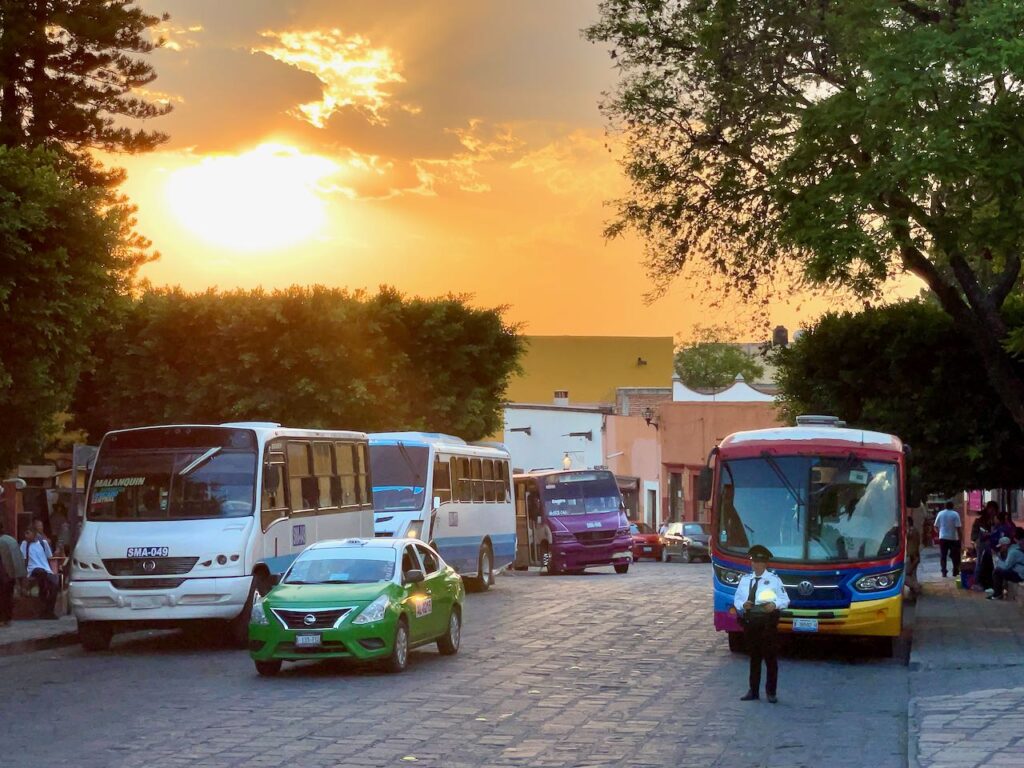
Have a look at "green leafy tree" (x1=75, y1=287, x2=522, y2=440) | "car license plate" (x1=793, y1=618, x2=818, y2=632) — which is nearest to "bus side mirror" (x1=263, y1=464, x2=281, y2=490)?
"car license plate" (x1=793, y1=618, x2=818, y2=632)

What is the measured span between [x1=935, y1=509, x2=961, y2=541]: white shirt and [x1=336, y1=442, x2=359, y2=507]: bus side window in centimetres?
1730

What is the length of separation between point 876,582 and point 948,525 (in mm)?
A: 19654

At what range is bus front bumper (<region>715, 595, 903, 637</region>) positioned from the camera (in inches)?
803

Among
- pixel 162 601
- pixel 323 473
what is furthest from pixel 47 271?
pixel 323 473

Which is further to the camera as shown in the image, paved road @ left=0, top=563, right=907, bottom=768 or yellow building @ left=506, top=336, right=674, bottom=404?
yellow building @ left=506, top=336, right=674, bottom=404

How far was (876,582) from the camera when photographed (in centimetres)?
2062

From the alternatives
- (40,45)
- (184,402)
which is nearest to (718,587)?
(40,45)

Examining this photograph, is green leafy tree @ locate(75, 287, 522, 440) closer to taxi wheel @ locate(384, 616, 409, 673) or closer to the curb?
the curb

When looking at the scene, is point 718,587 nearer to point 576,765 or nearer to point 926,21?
point 926,21

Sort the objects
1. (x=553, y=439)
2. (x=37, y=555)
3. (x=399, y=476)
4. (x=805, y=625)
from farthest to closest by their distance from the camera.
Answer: (x=553, y=439) → (x=399, y=476) → (x=37, y=555) → (x=805, y=625)

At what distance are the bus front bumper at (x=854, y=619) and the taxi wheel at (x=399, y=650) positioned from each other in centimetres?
449

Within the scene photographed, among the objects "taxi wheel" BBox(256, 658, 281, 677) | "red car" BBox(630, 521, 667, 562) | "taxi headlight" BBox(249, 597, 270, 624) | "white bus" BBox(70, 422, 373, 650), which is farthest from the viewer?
"red car" BBox(630, 521, 667, 562)

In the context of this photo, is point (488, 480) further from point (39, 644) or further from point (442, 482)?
point (39, 644)

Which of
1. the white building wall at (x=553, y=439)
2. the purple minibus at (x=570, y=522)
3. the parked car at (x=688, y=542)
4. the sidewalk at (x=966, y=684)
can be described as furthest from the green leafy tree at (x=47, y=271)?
the white building wall at (x=553, y=439)
